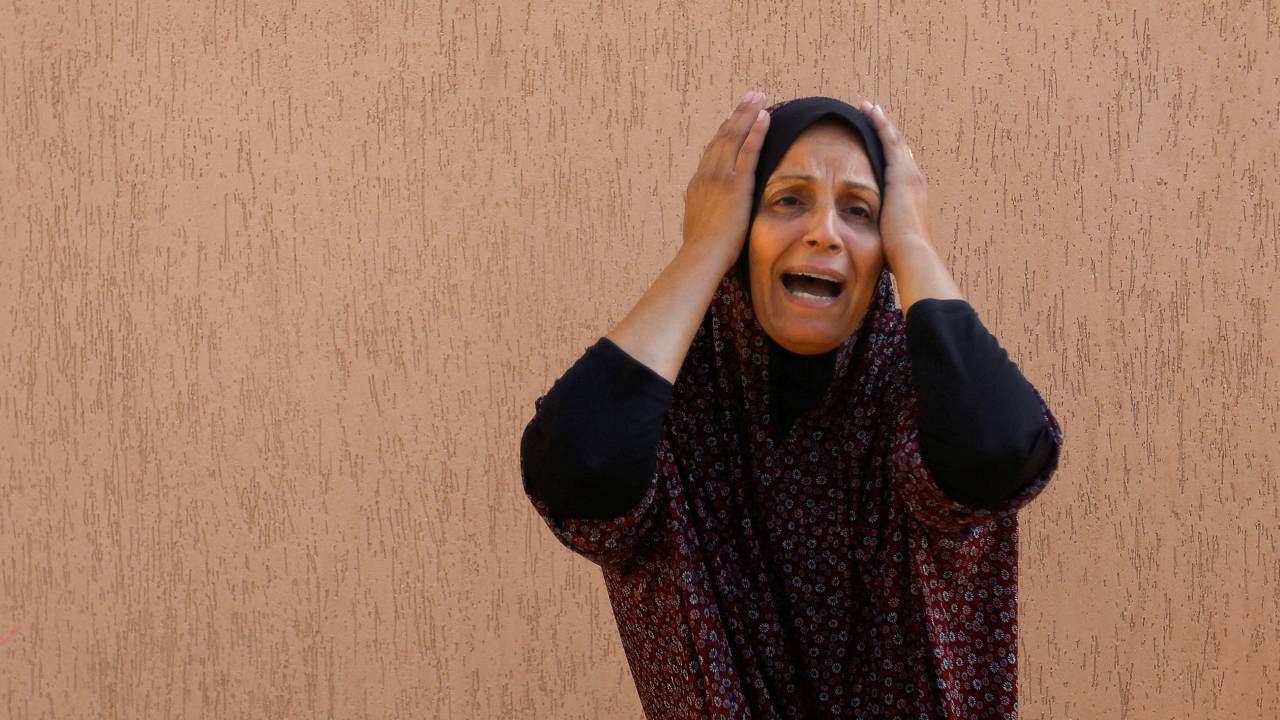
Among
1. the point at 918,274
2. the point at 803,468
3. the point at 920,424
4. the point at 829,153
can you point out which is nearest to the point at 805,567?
the point at 803,468

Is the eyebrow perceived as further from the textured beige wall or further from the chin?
A: the textured beige wall

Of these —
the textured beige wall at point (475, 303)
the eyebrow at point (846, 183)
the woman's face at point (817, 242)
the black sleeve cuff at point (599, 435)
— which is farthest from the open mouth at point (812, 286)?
the textured beige wall at point (475, 303)

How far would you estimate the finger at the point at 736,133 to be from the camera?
129 centimetres

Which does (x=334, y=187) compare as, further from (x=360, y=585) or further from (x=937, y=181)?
(x=937, y=181)

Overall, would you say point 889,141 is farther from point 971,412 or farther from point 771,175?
point 971,412

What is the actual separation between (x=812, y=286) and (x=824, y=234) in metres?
0.07

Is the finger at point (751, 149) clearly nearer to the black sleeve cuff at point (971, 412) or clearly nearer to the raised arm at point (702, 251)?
the raised arm at point (702, 251)

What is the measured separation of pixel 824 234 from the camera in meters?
1.22

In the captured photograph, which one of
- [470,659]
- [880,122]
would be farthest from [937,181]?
[470,659]

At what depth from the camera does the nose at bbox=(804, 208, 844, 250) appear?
1219 mm

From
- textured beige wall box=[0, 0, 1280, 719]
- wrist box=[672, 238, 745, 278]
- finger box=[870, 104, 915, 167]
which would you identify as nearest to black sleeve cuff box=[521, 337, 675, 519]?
wrist box=[672, 238, 745, 278]

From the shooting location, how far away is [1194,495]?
1933 mm

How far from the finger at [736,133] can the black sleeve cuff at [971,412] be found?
0.28 m

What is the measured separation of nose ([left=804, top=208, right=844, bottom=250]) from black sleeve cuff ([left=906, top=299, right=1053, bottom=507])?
0.40 ft
